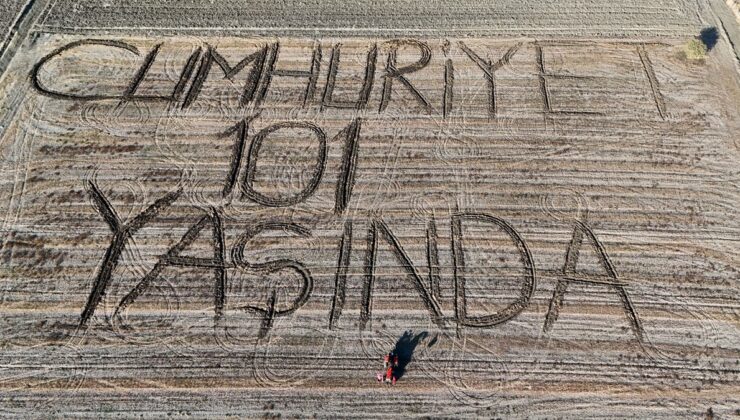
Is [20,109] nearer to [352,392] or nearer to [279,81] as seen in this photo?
[279,81]

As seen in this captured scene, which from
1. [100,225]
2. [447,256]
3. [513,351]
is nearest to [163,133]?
[100,225]

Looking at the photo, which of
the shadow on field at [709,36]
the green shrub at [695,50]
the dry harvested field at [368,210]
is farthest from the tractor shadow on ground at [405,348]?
the shadow on field at [709,36]

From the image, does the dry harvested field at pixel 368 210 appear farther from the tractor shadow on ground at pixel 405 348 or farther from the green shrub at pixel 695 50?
the green shrub at pixel 695 50

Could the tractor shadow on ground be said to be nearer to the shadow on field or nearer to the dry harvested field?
the dry harvested field

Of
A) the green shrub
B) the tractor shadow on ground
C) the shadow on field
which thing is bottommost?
the tractor shadow on ground

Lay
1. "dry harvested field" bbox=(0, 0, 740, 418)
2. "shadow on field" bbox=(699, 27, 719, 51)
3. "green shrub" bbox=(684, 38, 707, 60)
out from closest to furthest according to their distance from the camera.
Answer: "dry harvested field" bbox=(0, 0, 740, 418) < "green shrub" bbox=(684, 38, 707, 60) < "shadow on field" bbox=(699, 27, 719, 51)

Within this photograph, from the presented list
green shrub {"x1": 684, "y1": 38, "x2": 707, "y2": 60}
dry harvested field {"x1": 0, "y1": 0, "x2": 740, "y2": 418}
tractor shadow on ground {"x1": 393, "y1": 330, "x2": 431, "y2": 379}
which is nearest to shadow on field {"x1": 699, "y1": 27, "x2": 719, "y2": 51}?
dry harvested field {"x1": 0, "y1": 0, "x2": 740, "y2": 418}

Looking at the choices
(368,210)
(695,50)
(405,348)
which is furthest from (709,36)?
(405,348)
